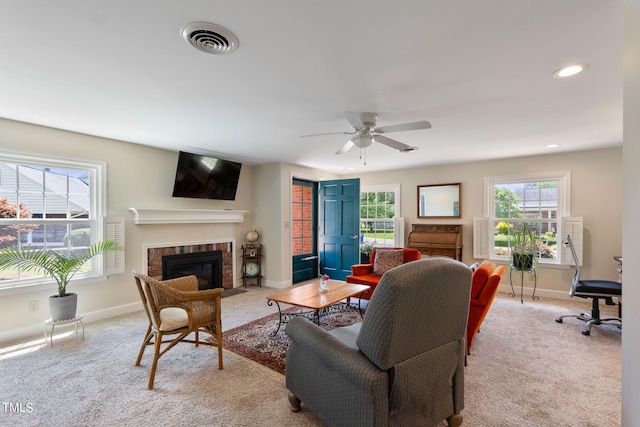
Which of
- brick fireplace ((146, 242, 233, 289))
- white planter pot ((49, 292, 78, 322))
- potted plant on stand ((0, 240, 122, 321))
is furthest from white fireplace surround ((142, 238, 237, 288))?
white planter pot ((49, 292, 78, 322))

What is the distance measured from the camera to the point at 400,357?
151cm

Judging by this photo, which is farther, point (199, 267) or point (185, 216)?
point (199, 267)

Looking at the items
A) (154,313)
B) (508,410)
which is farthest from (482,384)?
(154,313)

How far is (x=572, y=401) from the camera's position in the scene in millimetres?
2131

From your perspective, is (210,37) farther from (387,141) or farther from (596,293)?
(596,293)

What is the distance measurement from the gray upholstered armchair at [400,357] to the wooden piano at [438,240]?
3.75 meters

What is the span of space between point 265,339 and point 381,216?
4.03 metres

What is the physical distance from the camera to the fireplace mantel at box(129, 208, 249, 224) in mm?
4129

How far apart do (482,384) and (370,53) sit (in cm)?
252

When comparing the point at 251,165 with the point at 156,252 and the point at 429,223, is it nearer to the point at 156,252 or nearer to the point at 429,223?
the point at 156,252

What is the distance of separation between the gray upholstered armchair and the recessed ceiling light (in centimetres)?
155

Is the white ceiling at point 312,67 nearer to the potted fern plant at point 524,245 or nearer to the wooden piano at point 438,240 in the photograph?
the potted fern plant at point 524,245

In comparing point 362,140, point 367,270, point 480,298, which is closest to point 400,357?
point 480,298

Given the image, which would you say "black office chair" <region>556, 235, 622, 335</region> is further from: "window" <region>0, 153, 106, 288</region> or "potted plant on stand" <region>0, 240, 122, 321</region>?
"window" <region>0, 153, 106, 288</region>
